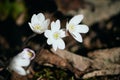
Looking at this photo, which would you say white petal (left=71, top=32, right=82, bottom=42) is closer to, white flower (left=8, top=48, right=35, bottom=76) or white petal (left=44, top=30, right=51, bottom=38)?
white petal (left=44, top=30, right=51, bottom=38)

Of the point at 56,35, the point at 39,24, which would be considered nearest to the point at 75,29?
the point at 56,35

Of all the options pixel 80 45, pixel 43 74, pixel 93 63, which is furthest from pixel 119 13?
pixel 43 74

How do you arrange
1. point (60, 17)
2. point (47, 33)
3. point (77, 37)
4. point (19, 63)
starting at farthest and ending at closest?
point (60, 17), point (77, 37), point (47, 33), point (19, 63)

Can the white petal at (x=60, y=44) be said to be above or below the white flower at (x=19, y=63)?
above

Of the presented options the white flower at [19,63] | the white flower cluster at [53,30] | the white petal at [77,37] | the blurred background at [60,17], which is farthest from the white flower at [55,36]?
the blurred background at [60,17]

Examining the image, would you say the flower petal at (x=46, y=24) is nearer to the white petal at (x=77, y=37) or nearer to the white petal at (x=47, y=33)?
the white petal at (x=47, y=33)

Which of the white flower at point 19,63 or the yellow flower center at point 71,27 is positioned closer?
the white flower at point 19,63

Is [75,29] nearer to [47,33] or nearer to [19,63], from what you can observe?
[47,33]

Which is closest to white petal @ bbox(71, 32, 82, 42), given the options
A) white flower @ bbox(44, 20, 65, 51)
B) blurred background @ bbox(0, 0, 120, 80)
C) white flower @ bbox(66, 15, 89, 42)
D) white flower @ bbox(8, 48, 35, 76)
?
white flower @ bbox(66, 15, 89, 42)
